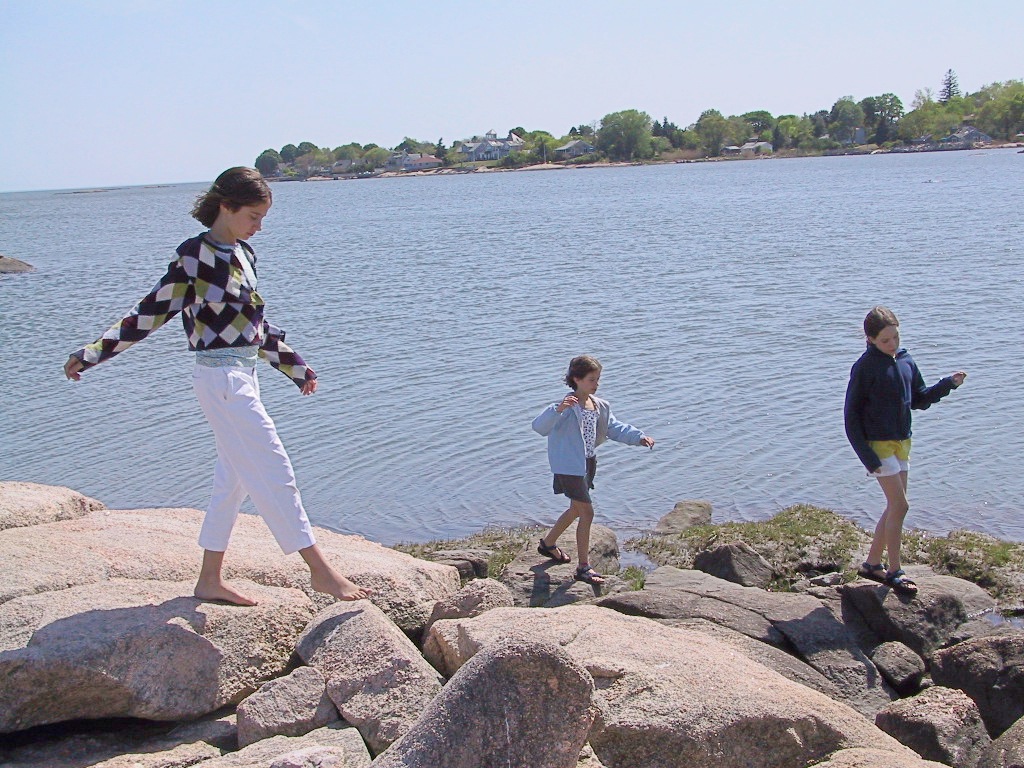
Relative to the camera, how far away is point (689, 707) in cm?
448

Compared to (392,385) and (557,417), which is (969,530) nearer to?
(557,417)

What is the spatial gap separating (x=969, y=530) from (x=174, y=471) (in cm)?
910

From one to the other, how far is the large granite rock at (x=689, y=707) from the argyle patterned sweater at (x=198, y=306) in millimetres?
1772

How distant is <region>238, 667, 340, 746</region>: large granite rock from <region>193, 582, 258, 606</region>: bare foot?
1.94 ft

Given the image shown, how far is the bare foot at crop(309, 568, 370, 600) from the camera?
A: 541 centimetres

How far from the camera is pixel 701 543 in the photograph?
10086 mm

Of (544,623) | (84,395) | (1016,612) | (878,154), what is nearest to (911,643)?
(1016,612)

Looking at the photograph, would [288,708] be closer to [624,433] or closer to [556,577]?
[556,577]

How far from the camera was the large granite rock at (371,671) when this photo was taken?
15.2 feet

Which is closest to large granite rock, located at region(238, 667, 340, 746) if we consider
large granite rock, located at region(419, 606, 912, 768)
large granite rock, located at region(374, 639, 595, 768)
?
large granite rock, located at region(419, 606, 912, 768)

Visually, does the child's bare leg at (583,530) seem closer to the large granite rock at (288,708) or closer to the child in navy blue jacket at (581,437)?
the child in navy blue jacket at (581,437)

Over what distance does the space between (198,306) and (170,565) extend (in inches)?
66.5

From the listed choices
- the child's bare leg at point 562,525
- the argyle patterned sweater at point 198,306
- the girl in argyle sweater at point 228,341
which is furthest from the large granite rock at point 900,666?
the argyle patterned sweater at point 198,306

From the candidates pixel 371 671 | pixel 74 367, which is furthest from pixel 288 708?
pixel 74 367
